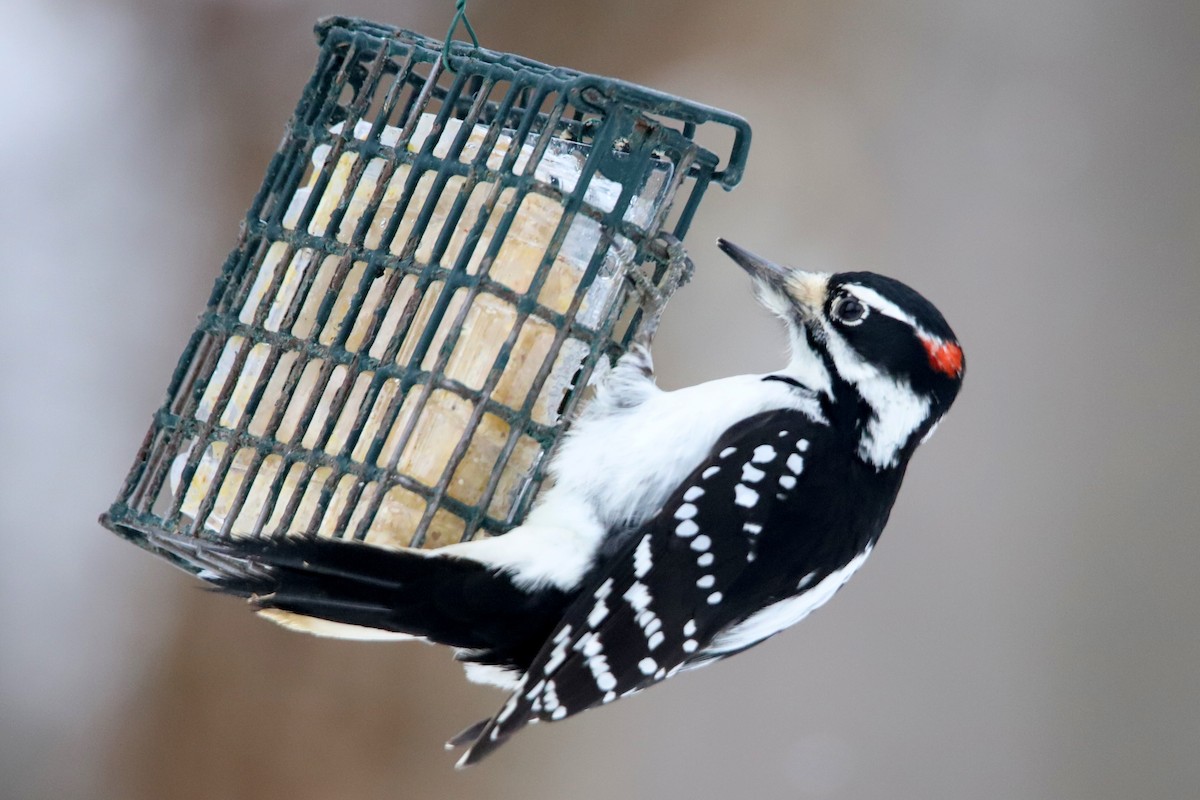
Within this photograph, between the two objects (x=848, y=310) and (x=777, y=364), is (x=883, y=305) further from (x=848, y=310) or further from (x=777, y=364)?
(x=777, y=364)

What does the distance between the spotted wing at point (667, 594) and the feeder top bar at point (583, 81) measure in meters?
0.53

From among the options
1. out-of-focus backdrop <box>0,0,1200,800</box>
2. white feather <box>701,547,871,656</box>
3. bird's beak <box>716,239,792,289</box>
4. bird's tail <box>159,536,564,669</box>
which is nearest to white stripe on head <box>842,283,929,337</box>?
bird's beak <box>716,239,792,289</box>

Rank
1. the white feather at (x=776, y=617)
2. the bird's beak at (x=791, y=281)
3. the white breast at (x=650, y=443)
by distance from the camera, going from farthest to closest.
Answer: the bird's beak at (x=791, y=281), the white feather at (x=776, y=617), the white breast at (x=650, y=443)

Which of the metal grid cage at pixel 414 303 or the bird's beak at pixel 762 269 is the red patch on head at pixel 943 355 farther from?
the metal grid cage at pixel 414 303

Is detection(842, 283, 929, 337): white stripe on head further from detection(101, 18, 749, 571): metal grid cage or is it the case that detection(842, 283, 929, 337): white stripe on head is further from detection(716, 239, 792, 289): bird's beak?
detection(101, 18, 749, 571): metal grid cage

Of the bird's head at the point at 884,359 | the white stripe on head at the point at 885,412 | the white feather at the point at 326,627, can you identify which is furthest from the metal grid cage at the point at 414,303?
the white stripe on head at the point at 885,412

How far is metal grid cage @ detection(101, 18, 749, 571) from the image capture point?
73.6 inches

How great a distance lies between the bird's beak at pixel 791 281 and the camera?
222 centimetres

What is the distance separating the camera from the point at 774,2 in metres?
4.22

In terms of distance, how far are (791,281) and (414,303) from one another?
2.51 ft

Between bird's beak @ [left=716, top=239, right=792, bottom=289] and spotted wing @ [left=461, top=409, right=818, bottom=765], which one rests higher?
bird's beak @ [left=716, top=239, right=792, bottom=289]

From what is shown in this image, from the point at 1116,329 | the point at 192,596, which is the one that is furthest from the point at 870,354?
the point at 192,596

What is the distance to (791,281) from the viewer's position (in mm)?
2244

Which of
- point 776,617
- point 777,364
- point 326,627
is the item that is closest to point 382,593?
point 326,627
